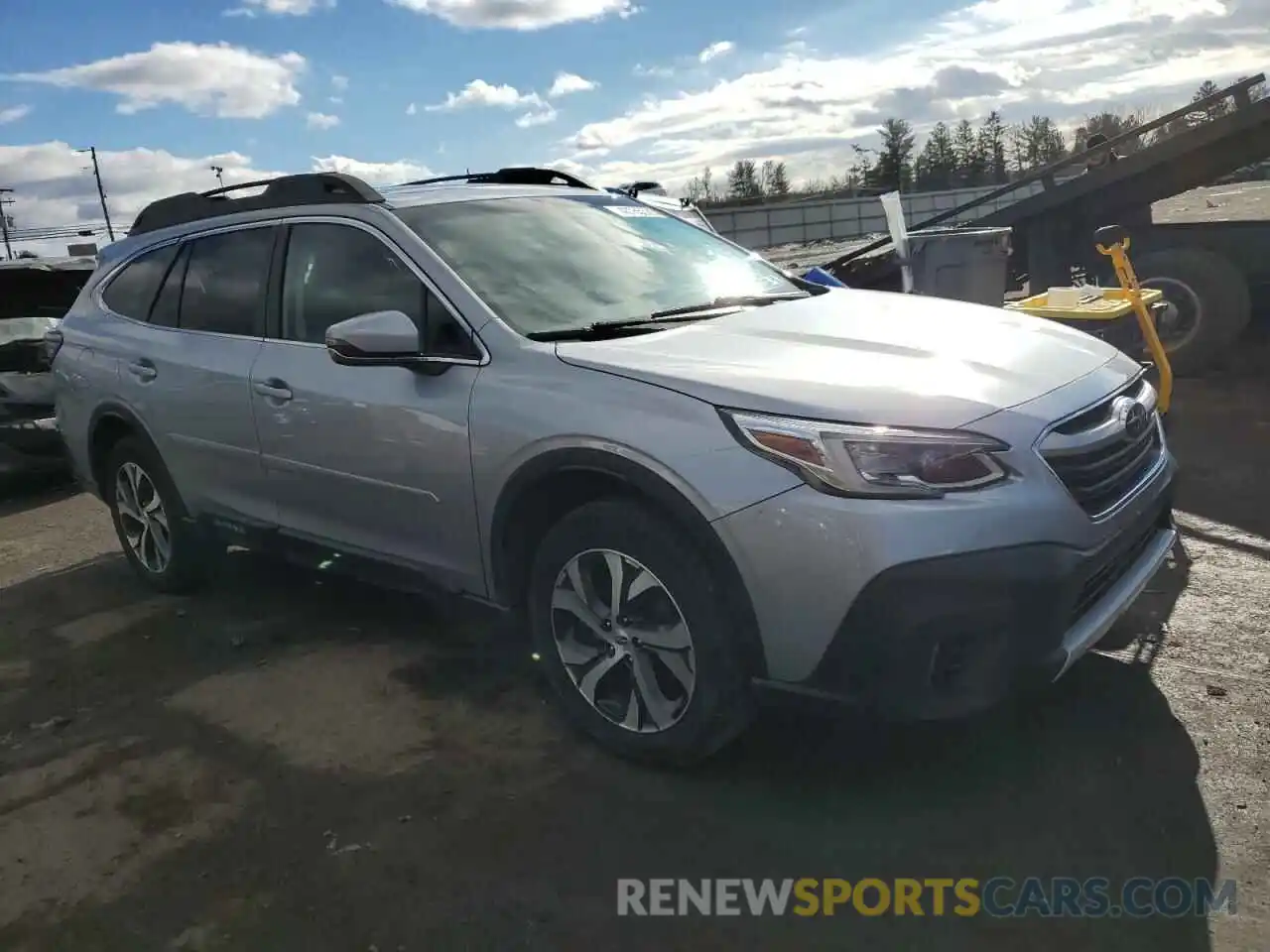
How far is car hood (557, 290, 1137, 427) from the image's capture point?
2809mm

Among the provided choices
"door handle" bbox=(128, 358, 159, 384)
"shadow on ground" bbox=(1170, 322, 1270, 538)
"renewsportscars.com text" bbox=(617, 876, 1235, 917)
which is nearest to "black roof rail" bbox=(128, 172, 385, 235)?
"door handle" bbox=(128, 358, 159, 384)

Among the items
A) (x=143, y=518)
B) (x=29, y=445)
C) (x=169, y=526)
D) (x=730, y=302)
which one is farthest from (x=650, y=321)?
(x=29, y=445)

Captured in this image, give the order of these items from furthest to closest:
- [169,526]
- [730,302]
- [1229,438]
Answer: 1. [1229,438]
2. [169,526]
3. [730,302]

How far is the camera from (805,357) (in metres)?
3.12

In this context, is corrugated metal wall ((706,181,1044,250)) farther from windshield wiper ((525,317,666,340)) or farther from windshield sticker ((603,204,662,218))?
windshield wiper ((525,317,666,340))

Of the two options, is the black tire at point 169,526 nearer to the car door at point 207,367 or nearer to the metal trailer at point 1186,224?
the car door at point 207,367

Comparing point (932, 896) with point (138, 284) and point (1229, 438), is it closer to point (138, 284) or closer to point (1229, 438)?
point (138, 284)

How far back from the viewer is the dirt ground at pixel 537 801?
2.64 meters

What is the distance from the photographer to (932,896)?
2.61m

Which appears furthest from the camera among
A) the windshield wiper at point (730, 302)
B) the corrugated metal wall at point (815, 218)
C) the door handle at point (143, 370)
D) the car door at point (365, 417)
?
the corrugated metal wall at point (815, 218)

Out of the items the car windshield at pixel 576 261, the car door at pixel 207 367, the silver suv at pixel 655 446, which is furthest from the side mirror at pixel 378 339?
the car door at pixel 207 367

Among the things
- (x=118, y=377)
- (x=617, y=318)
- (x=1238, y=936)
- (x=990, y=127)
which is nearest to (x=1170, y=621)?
(x=1238, y=936)

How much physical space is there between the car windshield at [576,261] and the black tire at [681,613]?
28.8 inches

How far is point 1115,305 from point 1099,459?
3.29m
